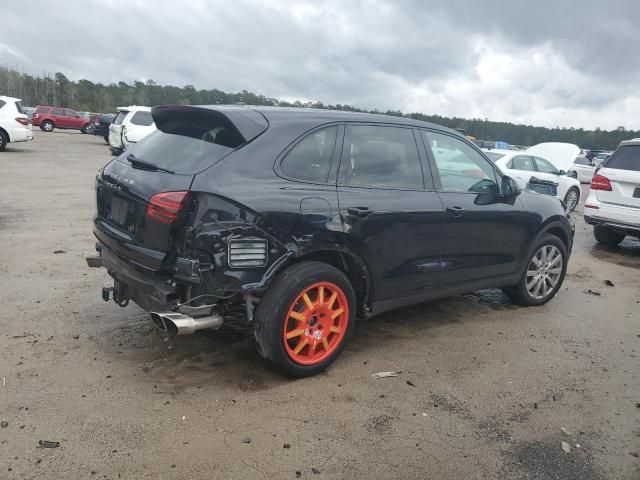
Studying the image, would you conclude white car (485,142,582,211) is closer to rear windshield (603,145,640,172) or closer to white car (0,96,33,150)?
rear windshield (603,145,640,172)

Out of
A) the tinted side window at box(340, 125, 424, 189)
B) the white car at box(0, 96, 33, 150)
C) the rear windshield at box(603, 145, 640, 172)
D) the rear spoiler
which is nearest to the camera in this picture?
the rear spoiler

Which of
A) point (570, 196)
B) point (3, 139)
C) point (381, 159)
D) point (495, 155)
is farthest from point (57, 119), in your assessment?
point (381, 159)

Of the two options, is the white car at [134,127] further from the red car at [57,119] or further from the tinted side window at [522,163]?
the red car at [57,119]

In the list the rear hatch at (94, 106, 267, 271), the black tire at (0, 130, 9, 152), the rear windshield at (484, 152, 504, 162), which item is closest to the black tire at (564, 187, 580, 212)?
the rear windshield at (484, 152, 504, 162)

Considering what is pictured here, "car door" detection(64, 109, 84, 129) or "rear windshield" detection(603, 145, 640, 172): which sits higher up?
"rear windshield" detection(603, 145, 640, 172)

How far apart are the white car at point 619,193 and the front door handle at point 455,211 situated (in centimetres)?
505

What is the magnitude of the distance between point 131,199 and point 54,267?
279 cm

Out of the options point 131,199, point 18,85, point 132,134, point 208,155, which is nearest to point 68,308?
point 131,199

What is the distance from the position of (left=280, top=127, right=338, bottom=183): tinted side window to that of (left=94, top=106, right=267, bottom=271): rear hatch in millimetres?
286

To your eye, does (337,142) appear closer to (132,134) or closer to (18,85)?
(132,134)

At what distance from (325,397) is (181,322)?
1024 millimetres

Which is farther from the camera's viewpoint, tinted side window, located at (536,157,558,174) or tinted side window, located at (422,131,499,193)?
tinted side window, located at (536,157,558,174)

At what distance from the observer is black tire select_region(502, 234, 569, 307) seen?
17.0ft

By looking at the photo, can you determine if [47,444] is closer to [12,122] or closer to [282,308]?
[282,308]
